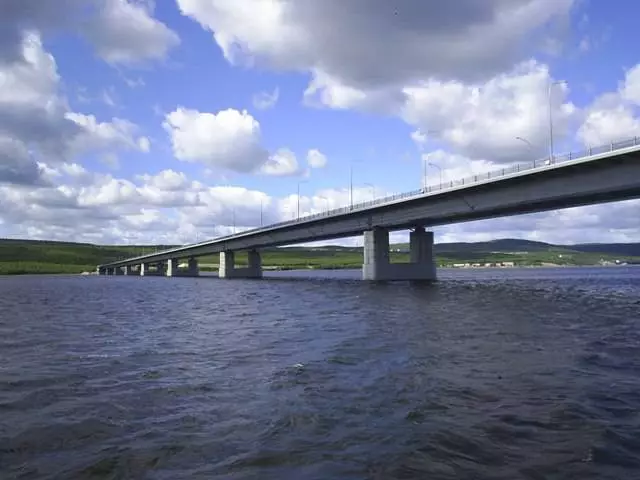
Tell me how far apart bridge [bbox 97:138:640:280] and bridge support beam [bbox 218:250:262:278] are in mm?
32452

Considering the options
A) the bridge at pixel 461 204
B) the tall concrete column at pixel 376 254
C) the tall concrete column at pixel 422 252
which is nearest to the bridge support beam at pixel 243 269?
the bridge at pixel 461 204

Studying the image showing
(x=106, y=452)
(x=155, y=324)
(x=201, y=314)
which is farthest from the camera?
(x=201, y=314)

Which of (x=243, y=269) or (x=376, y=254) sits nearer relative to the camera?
(x=376, y=254)

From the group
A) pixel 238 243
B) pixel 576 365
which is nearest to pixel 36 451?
pixel 576 365

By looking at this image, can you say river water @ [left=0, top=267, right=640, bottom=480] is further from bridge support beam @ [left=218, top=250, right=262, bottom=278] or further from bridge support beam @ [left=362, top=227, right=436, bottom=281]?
bridge support beam @ [left=218, top=250, right=262, bottom=278]

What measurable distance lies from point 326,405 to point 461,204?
248 feet

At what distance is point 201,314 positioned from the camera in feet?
142

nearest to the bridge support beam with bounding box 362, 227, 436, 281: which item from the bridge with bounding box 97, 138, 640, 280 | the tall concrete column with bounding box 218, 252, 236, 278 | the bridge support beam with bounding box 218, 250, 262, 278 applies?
the bridge with bounding box 97, 138, 640, 280

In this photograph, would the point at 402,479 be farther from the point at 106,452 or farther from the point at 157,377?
the point at 157,377

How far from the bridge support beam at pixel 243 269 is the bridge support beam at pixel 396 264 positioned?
75048mm

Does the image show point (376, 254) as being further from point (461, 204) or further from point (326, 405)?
point (326, 405)

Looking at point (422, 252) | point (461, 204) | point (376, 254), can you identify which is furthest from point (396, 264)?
point (461, 204)

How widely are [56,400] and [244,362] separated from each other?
Result: 23.4ft

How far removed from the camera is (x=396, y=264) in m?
107
